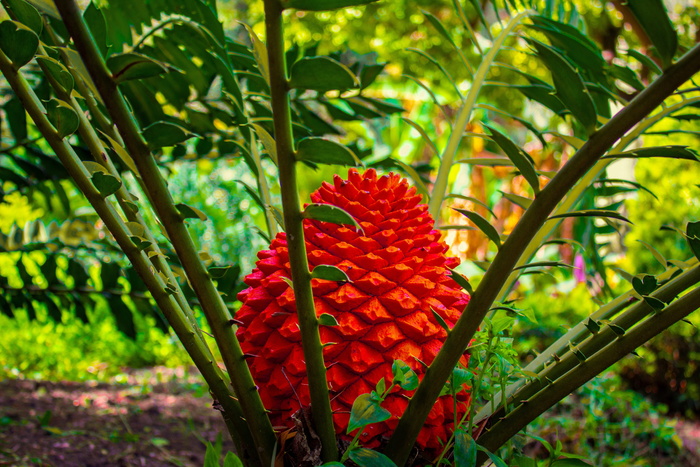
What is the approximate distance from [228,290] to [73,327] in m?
3.37

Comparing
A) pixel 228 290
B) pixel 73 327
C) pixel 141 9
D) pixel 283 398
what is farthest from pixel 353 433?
pixel 73 327

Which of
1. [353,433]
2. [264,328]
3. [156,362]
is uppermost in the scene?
[264,328]

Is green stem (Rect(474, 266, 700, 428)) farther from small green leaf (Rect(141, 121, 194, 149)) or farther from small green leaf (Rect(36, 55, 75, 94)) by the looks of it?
small green leaf (Rect(36, 55, 75, 94))

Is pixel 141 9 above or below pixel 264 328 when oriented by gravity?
above

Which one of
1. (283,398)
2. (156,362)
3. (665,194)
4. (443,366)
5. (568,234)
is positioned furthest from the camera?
(568,234)

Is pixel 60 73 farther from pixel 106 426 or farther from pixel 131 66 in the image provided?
pixel 106 426

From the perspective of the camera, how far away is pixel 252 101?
1048 millimetres

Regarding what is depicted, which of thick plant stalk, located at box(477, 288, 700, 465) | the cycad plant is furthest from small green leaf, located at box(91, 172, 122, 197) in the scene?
thick plant stalk, located at box(477, 288, 700, 465)

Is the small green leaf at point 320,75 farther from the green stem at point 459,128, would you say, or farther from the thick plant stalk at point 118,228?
the green stem at point 459,128

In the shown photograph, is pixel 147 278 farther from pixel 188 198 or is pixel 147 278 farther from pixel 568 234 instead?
pixel 568 234

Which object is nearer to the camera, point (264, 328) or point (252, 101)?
point (264, 328)

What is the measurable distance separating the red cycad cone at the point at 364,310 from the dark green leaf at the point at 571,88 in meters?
0.19

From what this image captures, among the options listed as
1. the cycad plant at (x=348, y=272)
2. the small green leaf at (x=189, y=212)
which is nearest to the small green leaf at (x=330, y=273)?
the cycad plant at (x=348, y=272)

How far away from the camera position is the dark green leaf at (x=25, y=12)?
0.55 metres
